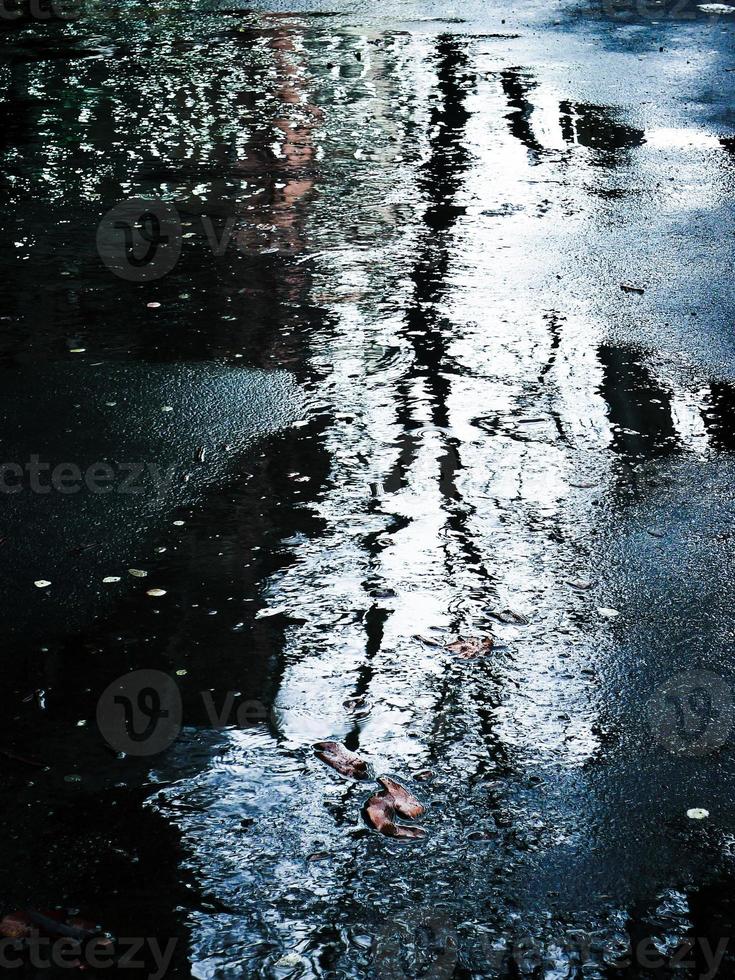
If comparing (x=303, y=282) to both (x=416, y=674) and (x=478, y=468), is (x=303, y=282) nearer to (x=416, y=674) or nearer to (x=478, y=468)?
(x=478, y=468)

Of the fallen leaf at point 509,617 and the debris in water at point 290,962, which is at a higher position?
the fallen leaf at point 509,617

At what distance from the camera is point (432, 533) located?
15.2 ft

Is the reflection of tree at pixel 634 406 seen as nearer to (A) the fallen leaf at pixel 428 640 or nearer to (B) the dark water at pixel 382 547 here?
(B) the dark water at pixel 382 547

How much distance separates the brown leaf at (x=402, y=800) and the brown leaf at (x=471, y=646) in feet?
2.21

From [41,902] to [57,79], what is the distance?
36.6ft

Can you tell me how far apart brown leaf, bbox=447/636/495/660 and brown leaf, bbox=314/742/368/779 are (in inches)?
24.9

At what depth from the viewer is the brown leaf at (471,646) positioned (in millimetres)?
3939

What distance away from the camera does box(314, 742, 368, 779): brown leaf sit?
344 cm

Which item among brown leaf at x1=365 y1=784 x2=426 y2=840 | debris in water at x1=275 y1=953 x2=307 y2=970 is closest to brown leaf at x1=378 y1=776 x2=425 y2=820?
brown leaf at x1=365 y1=784 x2=426 y2=840

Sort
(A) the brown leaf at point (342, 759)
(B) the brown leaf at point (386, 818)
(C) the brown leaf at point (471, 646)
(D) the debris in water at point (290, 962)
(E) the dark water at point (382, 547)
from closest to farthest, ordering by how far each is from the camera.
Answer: (D) the debris in water at point (290, 962) → (E) the dark water at point (382, 547) → (B) the brown leaf at point (386, 818) → (A) the brown leaf at point (342, 759) → (C) the brown leaf at point (471, 646)

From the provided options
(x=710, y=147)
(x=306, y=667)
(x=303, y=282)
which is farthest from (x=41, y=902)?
(x=710, y=147)

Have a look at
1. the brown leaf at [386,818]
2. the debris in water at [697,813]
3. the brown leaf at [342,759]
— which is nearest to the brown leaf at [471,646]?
the brown leaf at [342,759]

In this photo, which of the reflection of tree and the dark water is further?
the reflection of tree

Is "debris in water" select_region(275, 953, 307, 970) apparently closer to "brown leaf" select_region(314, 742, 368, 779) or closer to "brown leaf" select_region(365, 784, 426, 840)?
"brown leaf" select_region(365, 784, 426, 840)
